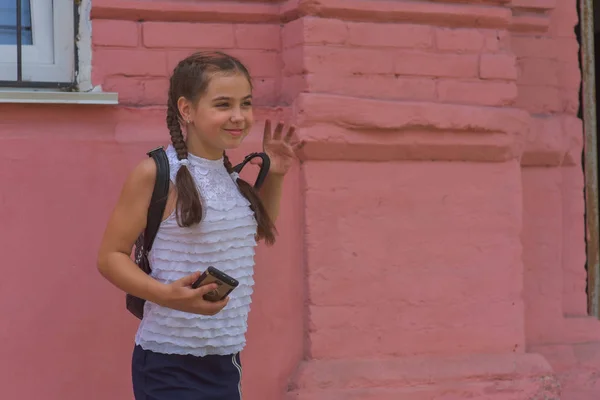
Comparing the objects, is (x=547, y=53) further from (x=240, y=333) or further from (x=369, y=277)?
(x=240, y=333)

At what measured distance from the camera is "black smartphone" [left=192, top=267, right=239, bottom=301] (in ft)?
8.89

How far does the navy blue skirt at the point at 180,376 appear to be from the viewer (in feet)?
9.54

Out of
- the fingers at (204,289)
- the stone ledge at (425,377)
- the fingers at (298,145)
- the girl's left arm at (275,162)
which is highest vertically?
the fingers at (298,145)

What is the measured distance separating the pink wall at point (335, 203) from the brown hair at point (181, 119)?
3.11 feet

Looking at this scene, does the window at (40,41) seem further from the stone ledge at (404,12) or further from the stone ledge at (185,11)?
the stone ledge at (404,12)

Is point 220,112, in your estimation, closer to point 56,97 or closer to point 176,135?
point 176,135

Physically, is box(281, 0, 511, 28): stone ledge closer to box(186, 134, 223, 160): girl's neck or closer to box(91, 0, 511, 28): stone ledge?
box(91, 0, 511, 28): stone ledge

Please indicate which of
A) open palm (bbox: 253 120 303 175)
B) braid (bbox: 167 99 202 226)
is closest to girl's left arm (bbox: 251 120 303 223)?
open palm (bbox: 253 120 303 175)

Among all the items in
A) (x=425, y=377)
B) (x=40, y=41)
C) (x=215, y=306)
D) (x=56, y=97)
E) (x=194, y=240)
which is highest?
(x=40, y=41)

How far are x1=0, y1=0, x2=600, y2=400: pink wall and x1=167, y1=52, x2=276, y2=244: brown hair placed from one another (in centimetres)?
95

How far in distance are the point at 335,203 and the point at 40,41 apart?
1.31 meters

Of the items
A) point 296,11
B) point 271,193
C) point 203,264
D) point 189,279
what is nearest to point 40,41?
point 296,11

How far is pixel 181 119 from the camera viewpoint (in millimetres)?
3076

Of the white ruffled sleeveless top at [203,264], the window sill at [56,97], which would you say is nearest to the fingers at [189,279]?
the white ruffled sleeveless top at [203,264]
